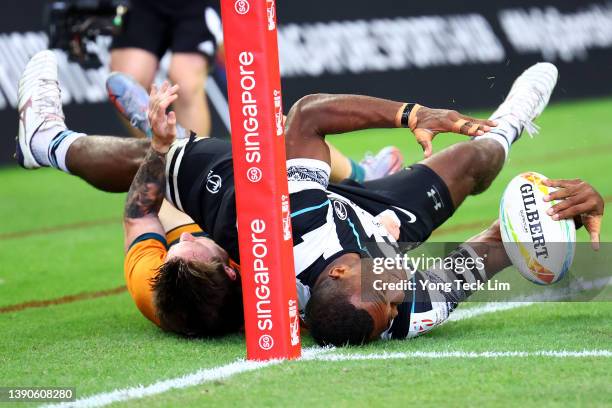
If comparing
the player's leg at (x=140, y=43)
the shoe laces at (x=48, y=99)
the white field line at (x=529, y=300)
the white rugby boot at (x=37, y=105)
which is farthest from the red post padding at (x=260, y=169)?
the player's leg at (x=140, y=43)

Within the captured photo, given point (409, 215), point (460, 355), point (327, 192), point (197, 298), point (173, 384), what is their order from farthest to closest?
point (409, 215) → point (327, 192) → point (197, 298) → point (460, 355) → point (173, 384)

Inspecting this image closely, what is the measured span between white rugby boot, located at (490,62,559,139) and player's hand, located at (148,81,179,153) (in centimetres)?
210

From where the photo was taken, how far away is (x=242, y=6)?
177 inches

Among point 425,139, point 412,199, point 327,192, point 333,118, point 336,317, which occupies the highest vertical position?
point 333,118

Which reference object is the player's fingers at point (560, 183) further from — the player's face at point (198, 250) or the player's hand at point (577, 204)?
the player's face at point (198, 250)

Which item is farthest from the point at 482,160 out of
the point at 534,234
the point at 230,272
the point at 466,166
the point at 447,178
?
the point at 230,272

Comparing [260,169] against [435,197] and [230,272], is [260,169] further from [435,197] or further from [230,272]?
[435,197]

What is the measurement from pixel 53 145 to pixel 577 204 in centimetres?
311

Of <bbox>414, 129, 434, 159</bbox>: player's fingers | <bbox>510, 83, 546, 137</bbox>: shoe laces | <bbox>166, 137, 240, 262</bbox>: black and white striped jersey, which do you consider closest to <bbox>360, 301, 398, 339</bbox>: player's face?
<bbox>414, 129, 434, 159</bbox>: player's fingers

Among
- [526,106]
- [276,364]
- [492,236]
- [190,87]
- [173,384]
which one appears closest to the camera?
[173,384]

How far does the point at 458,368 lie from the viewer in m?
4.46

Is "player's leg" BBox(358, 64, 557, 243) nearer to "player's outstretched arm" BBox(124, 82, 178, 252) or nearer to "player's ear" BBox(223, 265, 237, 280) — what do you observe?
"player's ear" BBox(223, 265, 237, 280)

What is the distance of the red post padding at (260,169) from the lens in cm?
452

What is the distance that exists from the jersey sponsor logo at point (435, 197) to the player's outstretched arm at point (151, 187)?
1498 mm
